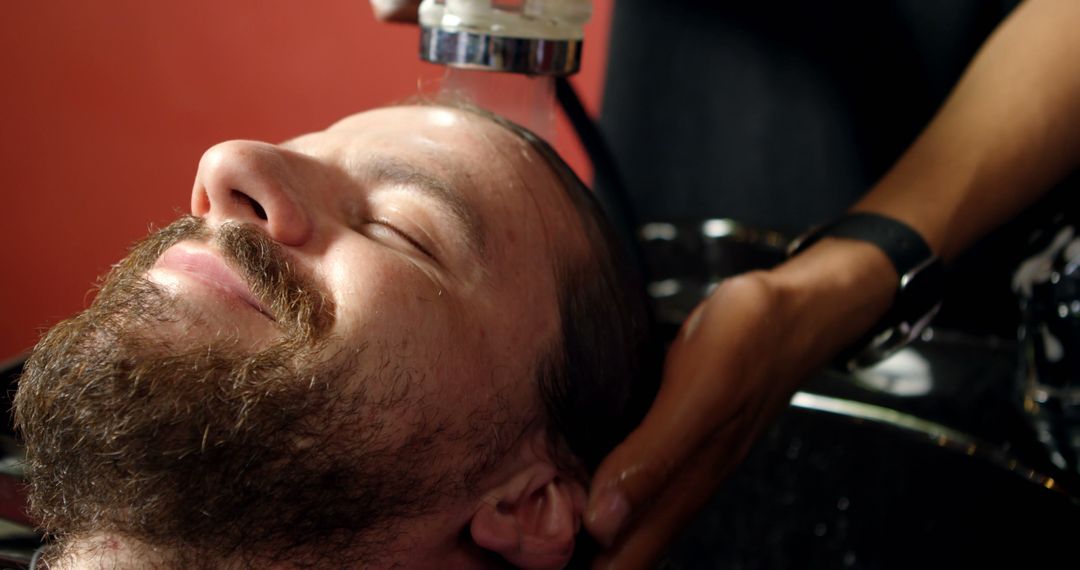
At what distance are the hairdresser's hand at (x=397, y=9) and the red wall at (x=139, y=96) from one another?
0.96 metres

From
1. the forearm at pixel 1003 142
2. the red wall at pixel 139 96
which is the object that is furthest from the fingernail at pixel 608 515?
the red wall at pixel 139 96

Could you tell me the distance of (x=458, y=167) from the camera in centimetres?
90

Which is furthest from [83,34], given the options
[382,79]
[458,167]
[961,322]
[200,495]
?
[961,322]

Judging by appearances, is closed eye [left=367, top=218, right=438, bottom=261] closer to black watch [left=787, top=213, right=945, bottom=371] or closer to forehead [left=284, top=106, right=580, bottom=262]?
forehead [left=284, top=106, right=580, bottom=262]

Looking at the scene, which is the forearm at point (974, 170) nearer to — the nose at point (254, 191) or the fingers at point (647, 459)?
the fingers at point (647, 459)

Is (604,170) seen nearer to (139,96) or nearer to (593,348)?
(593,348)

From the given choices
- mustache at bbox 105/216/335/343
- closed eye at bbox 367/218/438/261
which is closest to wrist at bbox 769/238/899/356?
closed eye at bbox 367/218/438/261

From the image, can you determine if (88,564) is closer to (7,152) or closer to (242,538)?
(242,538)

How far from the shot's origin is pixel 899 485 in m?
1.20

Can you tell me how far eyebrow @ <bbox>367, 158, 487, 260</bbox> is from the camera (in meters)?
0.87

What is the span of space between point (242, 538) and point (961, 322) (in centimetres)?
109

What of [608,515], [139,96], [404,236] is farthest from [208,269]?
[139,96]

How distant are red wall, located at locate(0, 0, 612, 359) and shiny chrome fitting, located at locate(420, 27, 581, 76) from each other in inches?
45.8

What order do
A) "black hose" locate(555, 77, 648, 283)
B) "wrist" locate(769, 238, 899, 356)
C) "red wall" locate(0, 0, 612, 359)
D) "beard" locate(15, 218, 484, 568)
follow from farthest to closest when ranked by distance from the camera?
"red wall" locate(0, 0, 612, 359)
"black hose" locate(555, 77, 648, 283)
"wrist" locate(769, 238, 899, 356)
"beard" locate(15, 218, 484, 568)
